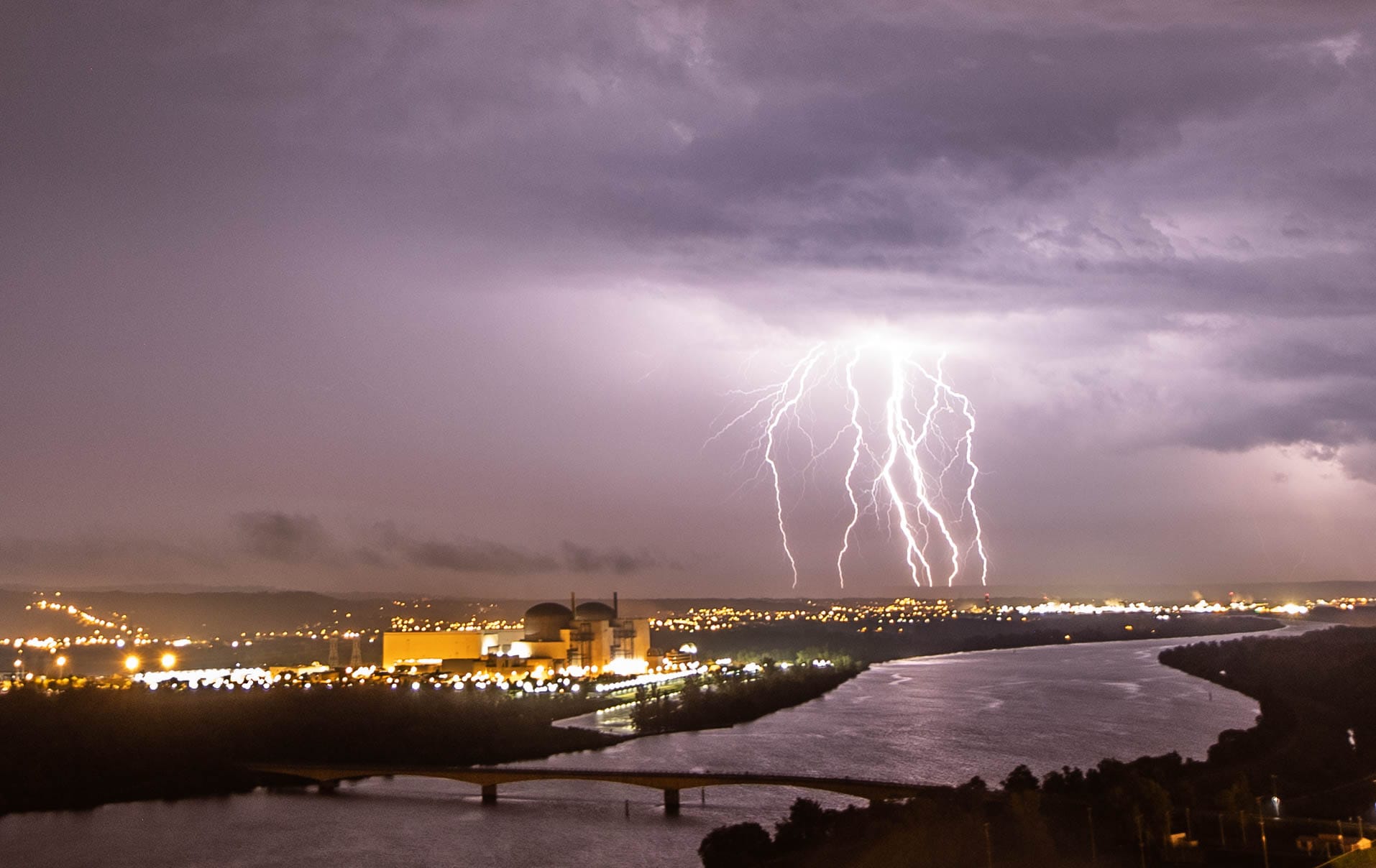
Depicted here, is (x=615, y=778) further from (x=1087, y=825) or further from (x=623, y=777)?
(x=1087, y=825)

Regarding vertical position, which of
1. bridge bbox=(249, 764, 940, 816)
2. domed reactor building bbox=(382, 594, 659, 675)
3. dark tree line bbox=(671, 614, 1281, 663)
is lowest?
dark tree line bbox=(671, 614, 1281, 663)

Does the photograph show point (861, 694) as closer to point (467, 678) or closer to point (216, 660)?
point (467, 678)

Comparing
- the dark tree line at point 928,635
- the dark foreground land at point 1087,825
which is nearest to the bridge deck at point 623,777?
the dark foreground land at point 1087,825

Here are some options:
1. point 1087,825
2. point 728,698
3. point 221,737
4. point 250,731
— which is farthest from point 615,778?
point 728,698

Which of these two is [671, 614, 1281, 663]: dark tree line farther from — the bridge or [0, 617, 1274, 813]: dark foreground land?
the bridge

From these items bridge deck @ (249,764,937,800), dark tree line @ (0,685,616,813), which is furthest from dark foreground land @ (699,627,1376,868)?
dark tree line @ (0,685,616,813)

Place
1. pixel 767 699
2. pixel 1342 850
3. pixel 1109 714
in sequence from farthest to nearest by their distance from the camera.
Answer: pixel 767 699, pixel 1109 714, pixel 1342 850

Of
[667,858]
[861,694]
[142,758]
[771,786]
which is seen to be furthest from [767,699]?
[667,858]

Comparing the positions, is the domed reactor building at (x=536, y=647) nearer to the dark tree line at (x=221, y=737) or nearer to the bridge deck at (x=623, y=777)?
the dark tree line at (x=221, y=737)
